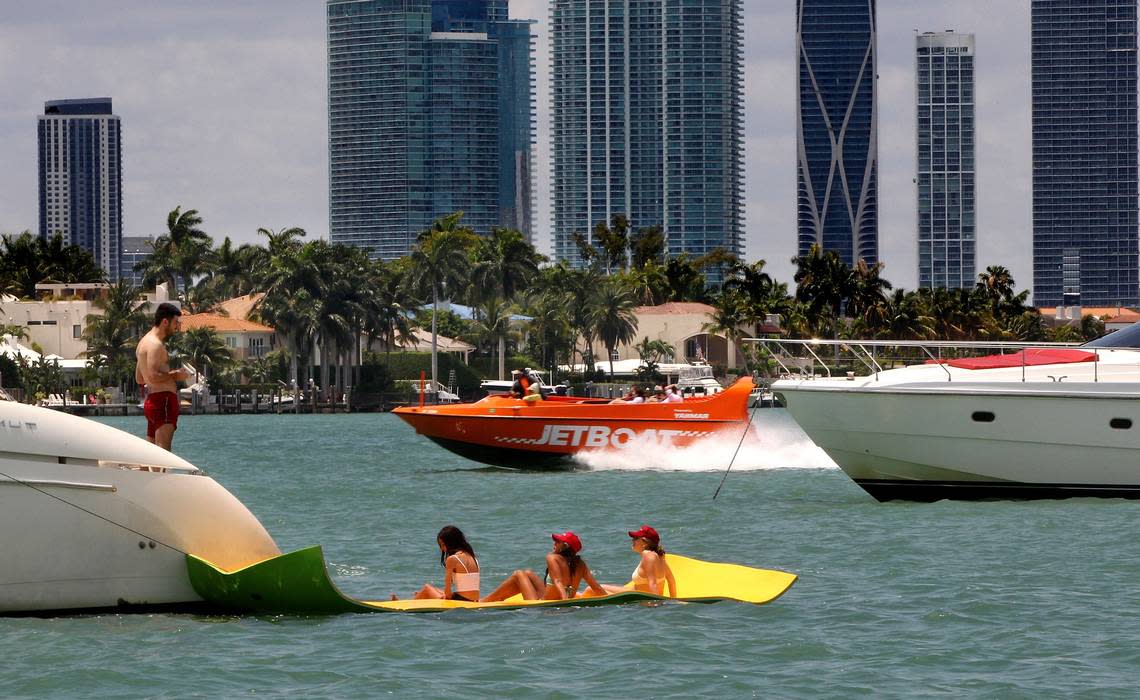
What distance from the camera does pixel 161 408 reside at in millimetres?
14188

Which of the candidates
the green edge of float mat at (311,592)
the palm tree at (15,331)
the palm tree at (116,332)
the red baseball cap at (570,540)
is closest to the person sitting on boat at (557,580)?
the red baseball cap at (570,540)

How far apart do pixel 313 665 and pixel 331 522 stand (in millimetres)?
12739

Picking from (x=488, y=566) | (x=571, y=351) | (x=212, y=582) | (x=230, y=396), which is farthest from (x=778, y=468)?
(x=571, y=351)

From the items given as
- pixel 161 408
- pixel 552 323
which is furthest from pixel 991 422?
pixel 552 323

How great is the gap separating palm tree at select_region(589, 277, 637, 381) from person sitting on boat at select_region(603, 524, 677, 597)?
338 feet

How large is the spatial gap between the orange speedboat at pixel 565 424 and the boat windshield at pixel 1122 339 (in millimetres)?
10022

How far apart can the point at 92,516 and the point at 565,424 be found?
2079 cm

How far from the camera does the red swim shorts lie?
14109mm

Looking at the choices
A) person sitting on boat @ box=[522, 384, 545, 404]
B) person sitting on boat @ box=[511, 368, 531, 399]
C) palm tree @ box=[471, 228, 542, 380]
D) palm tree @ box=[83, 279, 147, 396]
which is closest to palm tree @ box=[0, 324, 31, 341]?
palm tree @ box=[83, 279, 147, 396]

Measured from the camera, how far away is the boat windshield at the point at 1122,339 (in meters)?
24.4

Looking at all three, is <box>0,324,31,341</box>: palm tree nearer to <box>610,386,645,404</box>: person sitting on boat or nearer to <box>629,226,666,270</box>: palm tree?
<box>629,226,666,270</box>: palm tree

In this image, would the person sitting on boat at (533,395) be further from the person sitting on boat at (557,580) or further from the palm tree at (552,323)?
the palm tree at (552,323)

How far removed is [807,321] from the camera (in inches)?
4075

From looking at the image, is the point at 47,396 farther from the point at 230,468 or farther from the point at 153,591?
the point at 153,591
